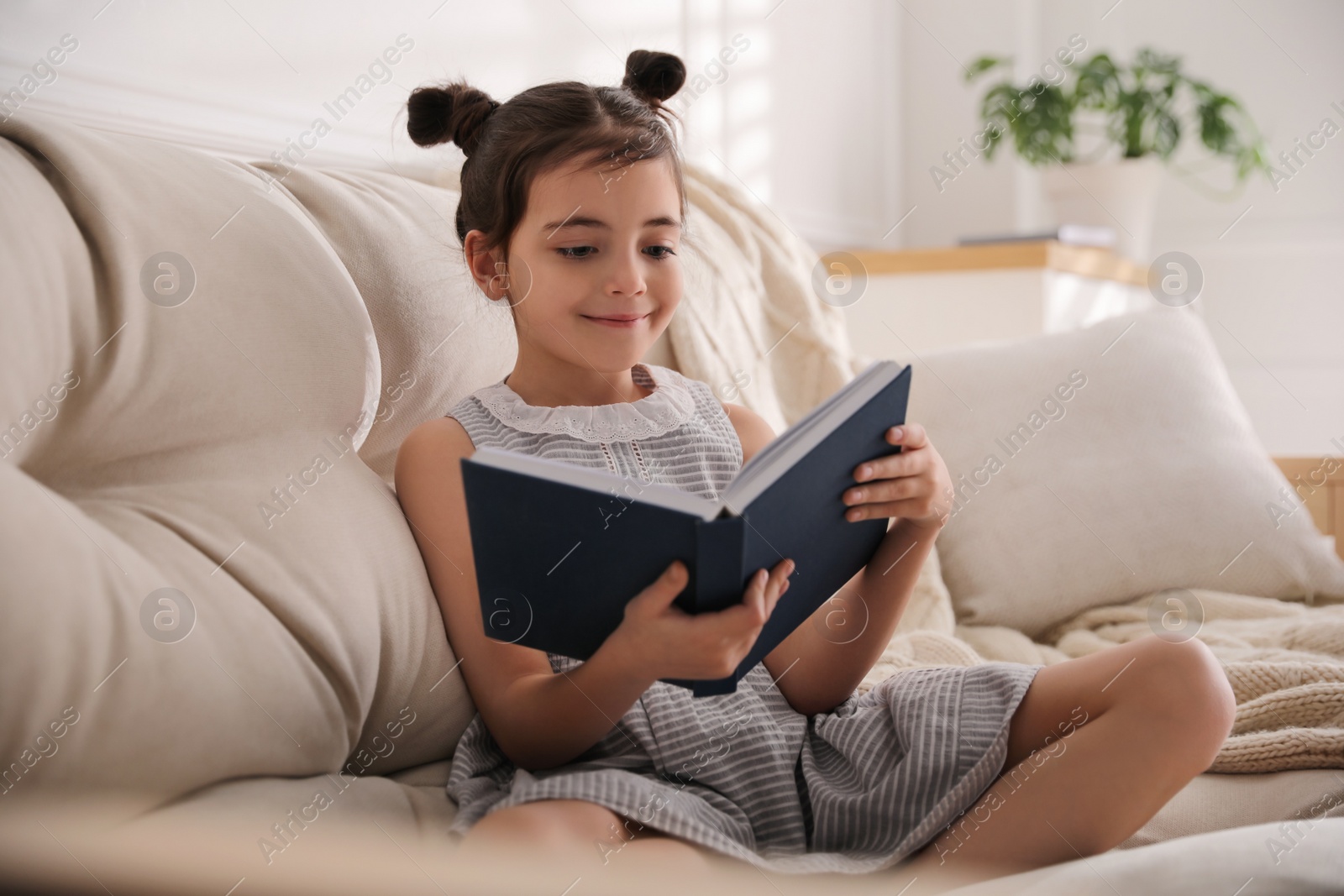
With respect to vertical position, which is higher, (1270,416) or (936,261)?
(936,261)

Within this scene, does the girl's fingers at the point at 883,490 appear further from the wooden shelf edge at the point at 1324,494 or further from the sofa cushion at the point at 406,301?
→ the wooden shelf edge at the point at 1324,494

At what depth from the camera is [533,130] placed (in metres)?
0.93

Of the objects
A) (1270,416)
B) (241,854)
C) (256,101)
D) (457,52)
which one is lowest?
(1270,416)

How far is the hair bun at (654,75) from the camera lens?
1.03 meters

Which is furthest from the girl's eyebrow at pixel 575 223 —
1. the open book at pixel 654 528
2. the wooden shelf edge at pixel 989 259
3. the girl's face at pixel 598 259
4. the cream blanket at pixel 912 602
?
the wooden shelf edge at pixel 989 259

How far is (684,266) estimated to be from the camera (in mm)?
1387

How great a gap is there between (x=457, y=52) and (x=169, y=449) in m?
0.97

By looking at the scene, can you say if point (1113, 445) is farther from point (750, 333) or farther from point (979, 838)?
point (979, 838)

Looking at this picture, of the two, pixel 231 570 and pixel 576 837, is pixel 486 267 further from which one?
pixel 576 837

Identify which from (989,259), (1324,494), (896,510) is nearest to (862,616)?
(896,510)

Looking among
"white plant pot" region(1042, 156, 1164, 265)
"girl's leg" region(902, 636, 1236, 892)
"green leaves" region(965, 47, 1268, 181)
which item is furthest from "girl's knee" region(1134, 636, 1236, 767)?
"white plant pot" region(1042, 156, 1164, 265)

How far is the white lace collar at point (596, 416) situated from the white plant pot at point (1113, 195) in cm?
211

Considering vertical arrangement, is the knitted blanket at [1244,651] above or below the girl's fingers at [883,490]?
below

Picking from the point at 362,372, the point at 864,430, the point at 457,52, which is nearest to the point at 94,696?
the point at 362,372
